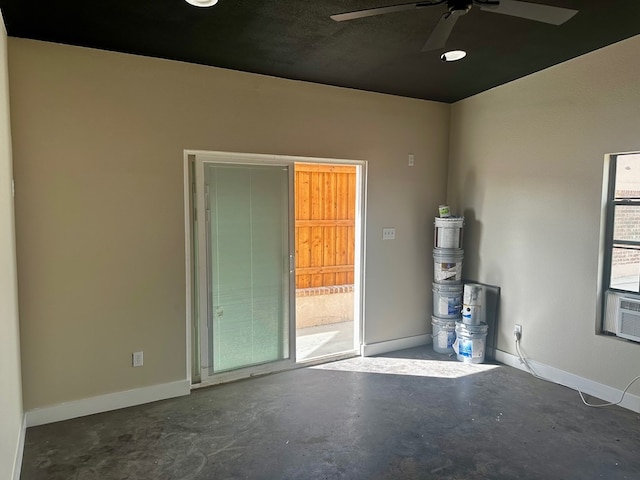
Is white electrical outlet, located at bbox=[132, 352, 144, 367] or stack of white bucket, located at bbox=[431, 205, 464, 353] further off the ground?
stack of white bucket, located at bbox=[431, 205, 464, 353]

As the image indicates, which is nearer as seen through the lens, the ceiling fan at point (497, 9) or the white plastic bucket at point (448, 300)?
the ceiling fan at point (497, 9)

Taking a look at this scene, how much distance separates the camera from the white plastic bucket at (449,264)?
4.25 metres

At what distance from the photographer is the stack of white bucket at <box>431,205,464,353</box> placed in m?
4.25

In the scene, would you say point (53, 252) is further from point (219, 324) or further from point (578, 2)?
point (578, 2)

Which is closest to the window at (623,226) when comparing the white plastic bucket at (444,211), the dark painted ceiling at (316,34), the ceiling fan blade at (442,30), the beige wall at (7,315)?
the dark painted ceiling at (316,34)

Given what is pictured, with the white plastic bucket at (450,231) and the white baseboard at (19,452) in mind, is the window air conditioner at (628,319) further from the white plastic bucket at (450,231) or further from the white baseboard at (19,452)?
the white baseboard at (19,452)

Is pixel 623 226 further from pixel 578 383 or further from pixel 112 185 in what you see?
pixel 112 185

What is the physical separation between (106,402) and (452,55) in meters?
3.70

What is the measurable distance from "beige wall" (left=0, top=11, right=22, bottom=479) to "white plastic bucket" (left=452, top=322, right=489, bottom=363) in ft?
11.7

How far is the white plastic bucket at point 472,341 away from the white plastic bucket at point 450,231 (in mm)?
826

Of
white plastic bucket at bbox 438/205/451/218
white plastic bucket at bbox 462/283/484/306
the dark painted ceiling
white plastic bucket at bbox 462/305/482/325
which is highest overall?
the dark painted ceiling

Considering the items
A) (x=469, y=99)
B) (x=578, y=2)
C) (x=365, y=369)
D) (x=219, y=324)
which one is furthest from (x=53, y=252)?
(x=469, y=99)

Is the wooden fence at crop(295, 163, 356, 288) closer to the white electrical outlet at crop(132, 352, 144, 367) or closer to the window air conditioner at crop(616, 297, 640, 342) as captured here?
the white electrical outlet at crop(132, 352, 144, 367)

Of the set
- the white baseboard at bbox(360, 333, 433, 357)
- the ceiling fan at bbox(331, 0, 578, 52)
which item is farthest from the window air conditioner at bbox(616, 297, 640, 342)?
the ceiling fan at bbox(331, 0, 578, 52)
